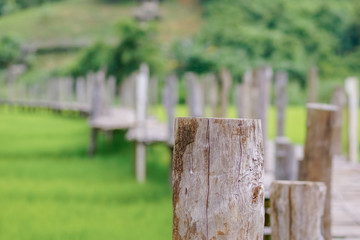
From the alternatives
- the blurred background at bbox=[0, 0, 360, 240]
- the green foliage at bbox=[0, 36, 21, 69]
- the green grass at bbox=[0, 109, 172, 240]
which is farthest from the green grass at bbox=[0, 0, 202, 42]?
the green grass at bbox=[0, 109, 172, 240]

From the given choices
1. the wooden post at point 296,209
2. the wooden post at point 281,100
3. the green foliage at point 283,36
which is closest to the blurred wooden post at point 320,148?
the wooden post at point 296,209

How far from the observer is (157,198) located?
315 inches

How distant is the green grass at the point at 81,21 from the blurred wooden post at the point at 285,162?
49.8 m

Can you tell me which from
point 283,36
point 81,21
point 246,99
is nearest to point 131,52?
point 283,36

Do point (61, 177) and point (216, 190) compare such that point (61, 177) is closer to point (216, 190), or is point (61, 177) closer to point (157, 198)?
point (157, 198)

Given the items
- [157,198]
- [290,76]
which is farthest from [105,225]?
[290,76]

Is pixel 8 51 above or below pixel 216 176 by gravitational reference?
above

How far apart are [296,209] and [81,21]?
59771mm

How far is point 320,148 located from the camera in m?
3.94

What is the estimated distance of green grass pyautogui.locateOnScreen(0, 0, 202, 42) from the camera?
2253 inches

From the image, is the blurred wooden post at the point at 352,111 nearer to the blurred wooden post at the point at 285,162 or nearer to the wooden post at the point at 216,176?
the blurred wooden post at the point at 285,162

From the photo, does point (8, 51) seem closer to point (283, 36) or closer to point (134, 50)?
point (134, 50)

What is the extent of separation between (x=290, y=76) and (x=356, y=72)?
4.38 meters

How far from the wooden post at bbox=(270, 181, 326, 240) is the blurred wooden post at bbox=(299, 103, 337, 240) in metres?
0.60
